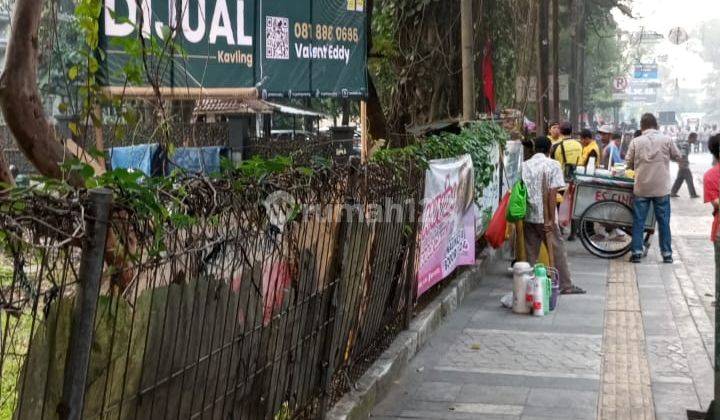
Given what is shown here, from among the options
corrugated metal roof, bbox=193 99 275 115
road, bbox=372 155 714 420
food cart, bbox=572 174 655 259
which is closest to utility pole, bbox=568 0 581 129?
corrugated metal roof, bbox=193 99 275 115

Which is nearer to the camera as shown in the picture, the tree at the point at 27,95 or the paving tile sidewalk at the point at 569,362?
the tree at the point at 27,95

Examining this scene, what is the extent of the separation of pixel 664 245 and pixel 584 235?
117 cm

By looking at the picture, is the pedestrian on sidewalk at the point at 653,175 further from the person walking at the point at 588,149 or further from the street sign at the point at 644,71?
the street sign at the point at 644,71

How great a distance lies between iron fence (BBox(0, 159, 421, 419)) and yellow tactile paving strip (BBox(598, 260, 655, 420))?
1725mm

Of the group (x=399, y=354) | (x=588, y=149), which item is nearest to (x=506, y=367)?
(x=399, y=354)

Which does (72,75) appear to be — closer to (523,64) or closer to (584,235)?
(584,235)

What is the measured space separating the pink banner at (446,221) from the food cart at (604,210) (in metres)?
2.99

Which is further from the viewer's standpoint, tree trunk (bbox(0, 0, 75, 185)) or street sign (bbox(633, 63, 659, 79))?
street sign (bbox(633, 63, 659, 79))

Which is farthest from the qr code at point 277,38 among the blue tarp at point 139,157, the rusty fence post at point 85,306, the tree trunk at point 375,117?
the rusty fence post at point 85,306

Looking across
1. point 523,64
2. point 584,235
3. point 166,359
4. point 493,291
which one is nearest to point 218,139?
point 523,64

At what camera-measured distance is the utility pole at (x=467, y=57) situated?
1284cm

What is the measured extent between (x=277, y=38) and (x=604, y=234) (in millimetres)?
5742

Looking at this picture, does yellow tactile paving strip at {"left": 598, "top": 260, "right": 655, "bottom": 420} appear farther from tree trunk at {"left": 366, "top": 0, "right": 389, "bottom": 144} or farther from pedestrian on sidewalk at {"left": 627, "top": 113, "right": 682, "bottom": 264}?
tree trunk at {"left": 366, "top": 0, "right": 389, "bottom": 144}

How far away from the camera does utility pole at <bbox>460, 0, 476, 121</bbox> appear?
12844 mm
